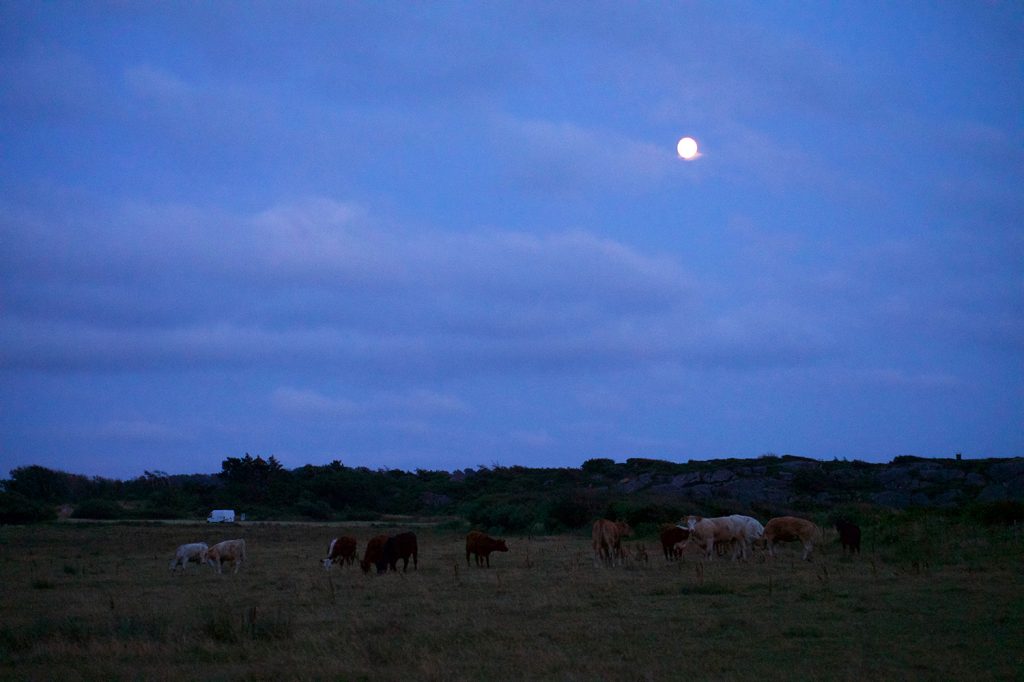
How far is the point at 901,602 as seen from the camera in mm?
14320

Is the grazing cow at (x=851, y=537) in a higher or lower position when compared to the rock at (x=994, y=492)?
lower

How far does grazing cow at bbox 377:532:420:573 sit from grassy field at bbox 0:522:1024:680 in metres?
0.88

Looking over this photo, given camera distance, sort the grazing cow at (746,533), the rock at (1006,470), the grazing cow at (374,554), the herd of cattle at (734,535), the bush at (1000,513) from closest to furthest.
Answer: the grazing cow at (374,554) → the herd of cattle at (734,535) → the grazing cow at (746,533) → the bush at (1000,513) → the rock at (1006,470)

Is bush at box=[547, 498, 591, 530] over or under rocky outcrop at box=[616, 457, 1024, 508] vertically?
under

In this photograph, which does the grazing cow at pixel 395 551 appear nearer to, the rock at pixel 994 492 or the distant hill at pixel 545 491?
the distant hill at pixel 545 491

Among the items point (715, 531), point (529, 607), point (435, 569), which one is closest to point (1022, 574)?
point (715, 531)

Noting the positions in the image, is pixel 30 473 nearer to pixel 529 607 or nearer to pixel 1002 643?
pixel 529 607

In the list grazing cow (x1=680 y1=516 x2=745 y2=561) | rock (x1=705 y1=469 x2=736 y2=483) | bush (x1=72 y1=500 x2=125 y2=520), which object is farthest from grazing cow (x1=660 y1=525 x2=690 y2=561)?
bush (x1=72 y1=500 x2=125 y2=520)

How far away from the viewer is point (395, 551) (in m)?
22.8

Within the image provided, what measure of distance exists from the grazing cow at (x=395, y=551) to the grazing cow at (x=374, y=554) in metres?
0.15

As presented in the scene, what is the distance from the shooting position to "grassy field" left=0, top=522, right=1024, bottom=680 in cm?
1002

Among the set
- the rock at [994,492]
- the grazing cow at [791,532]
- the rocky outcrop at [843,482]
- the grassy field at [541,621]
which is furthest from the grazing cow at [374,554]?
the rock at [994,492]

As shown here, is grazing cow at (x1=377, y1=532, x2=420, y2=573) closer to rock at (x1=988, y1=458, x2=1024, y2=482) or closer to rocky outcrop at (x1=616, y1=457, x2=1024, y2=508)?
rocky outcrop at (x1=616, y1=457, x2=1024, y2=508)

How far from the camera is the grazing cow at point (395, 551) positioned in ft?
74.2
